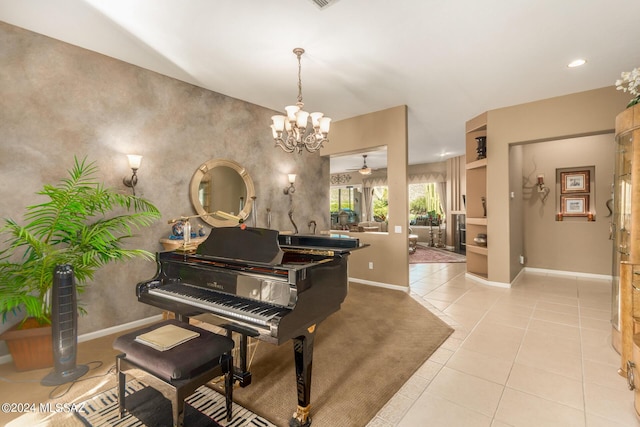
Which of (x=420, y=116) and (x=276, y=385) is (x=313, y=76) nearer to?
(x=420, y=116)

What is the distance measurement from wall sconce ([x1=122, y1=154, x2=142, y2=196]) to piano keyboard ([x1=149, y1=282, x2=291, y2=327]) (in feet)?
5.26

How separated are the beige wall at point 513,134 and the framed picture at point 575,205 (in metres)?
0.64

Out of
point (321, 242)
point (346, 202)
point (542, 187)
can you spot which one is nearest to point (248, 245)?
point (321, 242)

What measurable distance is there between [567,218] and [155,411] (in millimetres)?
6877

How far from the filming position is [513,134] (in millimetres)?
4570

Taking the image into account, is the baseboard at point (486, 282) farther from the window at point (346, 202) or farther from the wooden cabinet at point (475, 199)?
the window at point (346, 202)

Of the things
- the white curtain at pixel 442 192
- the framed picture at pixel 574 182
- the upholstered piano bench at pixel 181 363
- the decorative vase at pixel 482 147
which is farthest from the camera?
the white curtain at pixel 442 192

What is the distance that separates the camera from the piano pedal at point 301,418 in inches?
67.4

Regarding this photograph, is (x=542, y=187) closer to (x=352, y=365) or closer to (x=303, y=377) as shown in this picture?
(x=352, y=365)

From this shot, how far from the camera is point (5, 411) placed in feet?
6.28

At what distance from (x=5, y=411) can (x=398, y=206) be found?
4.56 meters

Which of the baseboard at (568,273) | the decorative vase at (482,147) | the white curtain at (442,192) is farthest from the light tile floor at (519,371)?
the white curtain at (442,192)

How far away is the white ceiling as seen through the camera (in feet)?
7.71

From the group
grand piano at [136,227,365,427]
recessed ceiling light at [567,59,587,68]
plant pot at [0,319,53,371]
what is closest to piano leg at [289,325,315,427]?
grand piano at [136,227,365,427]
